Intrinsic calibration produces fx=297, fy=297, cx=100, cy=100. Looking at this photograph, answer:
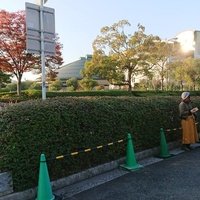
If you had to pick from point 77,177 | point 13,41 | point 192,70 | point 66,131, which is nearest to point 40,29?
point 66,131

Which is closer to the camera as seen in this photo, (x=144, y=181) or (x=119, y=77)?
(x=144, y=181)

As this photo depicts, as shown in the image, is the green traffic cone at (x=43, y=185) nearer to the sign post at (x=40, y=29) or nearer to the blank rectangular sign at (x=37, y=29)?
the sign post at (x=40, y=29)

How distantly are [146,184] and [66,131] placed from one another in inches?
57.7

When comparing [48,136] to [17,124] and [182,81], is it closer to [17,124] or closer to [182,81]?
[17,124]

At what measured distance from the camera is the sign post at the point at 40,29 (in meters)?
5.16

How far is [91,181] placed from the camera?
15.6 feet

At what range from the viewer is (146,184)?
4523 mm

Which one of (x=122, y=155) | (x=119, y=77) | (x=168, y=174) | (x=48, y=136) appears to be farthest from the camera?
(x=119, y=77)

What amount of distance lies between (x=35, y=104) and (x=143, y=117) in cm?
267

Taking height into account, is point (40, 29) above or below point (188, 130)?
above

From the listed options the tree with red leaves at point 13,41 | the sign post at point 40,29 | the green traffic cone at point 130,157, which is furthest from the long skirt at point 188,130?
the tree with red leaves at point 13,41

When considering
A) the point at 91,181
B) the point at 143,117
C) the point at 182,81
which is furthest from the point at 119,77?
the point at 91,181

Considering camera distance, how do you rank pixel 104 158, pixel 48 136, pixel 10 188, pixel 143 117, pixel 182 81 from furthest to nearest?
pixel 182 81
pixel 143 117
pixel 104 158
pixel 48 136
pixel 10 188

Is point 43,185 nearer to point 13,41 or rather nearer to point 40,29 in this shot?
point 40,29
